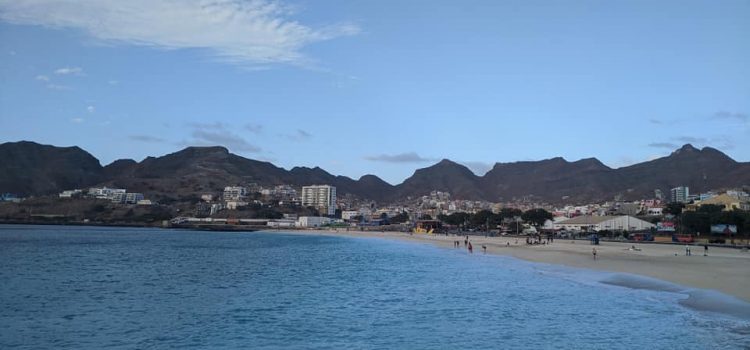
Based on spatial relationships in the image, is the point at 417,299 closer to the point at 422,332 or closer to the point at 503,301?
the point at 503,301

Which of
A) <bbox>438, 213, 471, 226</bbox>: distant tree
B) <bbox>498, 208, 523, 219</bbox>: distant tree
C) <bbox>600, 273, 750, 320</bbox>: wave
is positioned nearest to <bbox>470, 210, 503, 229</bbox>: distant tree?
<bbox>498, 208, 523, 219</bbox>: distant tree

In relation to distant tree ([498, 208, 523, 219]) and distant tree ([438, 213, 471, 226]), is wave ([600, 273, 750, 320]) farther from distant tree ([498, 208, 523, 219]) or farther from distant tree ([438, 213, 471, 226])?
distant tree ([438, 213, 471, 226])

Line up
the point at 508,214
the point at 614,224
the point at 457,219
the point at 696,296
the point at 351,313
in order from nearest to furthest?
1. the point at 351,313
2. the point at 696,296
3. the point at 614,224
4. the point at 508,214
5. the point at 457,219

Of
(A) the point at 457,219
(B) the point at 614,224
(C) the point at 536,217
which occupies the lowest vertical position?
(B) the point at 614,224

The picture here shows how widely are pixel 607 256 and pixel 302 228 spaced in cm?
15310

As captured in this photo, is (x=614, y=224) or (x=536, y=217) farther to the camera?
(x=536, y=217)

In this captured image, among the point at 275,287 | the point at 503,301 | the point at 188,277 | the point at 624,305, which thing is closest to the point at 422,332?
the point at 503,301

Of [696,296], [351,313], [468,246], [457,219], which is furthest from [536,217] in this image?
[351,313]

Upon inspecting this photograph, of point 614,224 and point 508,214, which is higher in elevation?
point 508,214

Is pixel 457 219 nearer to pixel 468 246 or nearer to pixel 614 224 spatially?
pixel 614 224

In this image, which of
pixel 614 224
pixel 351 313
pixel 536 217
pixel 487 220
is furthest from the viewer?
pixel 487 220

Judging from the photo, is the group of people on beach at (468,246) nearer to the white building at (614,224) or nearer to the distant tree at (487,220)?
the white building at (614,224)

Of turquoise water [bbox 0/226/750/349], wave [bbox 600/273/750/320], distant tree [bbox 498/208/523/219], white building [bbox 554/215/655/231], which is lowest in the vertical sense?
turquoise water [bbox 0/226/750/349]

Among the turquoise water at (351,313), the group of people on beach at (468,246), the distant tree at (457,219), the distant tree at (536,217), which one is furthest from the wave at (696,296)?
the distant tree at (457,219)
